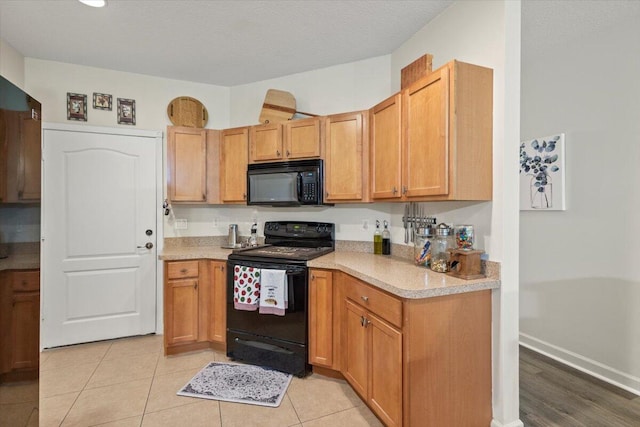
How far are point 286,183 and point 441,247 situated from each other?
4.69 feet

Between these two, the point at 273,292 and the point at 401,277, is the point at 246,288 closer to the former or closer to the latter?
the point at 273,292

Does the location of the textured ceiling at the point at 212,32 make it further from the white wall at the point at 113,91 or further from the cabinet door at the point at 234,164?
the cabinet door at the point at 234,164

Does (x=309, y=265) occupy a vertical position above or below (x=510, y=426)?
above

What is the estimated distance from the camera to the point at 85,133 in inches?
126

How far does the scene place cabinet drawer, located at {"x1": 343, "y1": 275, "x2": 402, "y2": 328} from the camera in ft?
5.88

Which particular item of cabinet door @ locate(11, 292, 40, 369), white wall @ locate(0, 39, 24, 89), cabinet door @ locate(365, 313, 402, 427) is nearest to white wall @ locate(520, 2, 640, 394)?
cabinet door @ locate(365, 313, 402, 427)

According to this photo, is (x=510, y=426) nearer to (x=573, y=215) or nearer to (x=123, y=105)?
(x=573, y=215)

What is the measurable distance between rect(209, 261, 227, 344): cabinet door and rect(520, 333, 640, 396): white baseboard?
286cm

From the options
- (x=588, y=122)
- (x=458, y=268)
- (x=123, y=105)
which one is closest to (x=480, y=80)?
(x=458, y=268)

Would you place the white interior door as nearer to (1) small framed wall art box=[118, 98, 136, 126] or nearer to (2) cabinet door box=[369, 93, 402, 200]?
(1) small framed wall art box=[118, 98, 136, 126]

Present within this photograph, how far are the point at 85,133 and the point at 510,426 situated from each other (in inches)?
161

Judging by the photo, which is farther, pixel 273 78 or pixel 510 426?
pixel 273 78

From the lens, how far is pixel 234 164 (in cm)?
327

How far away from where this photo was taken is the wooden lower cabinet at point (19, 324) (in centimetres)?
121
